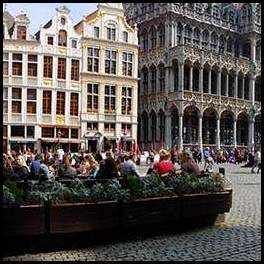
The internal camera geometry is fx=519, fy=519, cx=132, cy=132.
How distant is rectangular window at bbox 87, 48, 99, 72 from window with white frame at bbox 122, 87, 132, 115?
10.6ft

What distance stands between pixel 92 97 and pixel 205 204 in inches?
1364

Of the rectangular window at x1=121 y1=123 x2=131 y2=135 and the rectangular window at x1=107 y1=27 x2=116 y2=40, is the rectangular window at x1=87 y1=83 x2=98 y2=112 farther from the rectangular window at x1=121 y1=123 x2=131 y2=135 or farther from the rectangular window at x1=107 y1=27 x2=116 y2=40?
the rectangular window at x1=107 y1=27 x2=116 y2=40

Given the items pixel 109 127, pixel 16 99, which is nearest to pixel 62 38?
pixel 16 99

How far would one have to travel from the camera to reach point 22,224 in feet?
22.7

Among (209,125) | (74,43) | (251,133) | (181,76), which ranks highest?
(74,43)

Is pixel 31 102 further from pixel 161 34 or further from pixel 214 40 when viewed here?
pixel 214 40

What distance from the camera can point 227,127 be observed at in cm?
5359

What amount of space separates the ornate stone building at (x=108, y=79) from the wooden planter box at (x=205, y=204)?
107ft

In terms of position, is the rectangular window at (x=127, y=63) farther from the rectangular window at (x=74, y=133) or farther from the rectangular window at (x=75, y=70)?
the rectangular window at (x=74, y=133)

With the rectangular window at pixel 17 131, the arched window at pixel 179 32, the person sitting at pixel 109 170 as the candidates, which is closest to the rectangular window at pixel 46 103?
the rectangular window at pixel 17 131

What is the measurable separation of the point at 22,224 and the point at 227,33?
5144 centimetres

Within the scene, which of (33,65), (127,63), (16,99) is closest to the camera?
(16,99)

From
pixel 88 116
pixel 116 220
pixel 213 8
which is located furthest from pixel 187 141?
pixel 116 220

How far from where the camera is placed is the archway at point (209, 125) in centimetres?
5081
